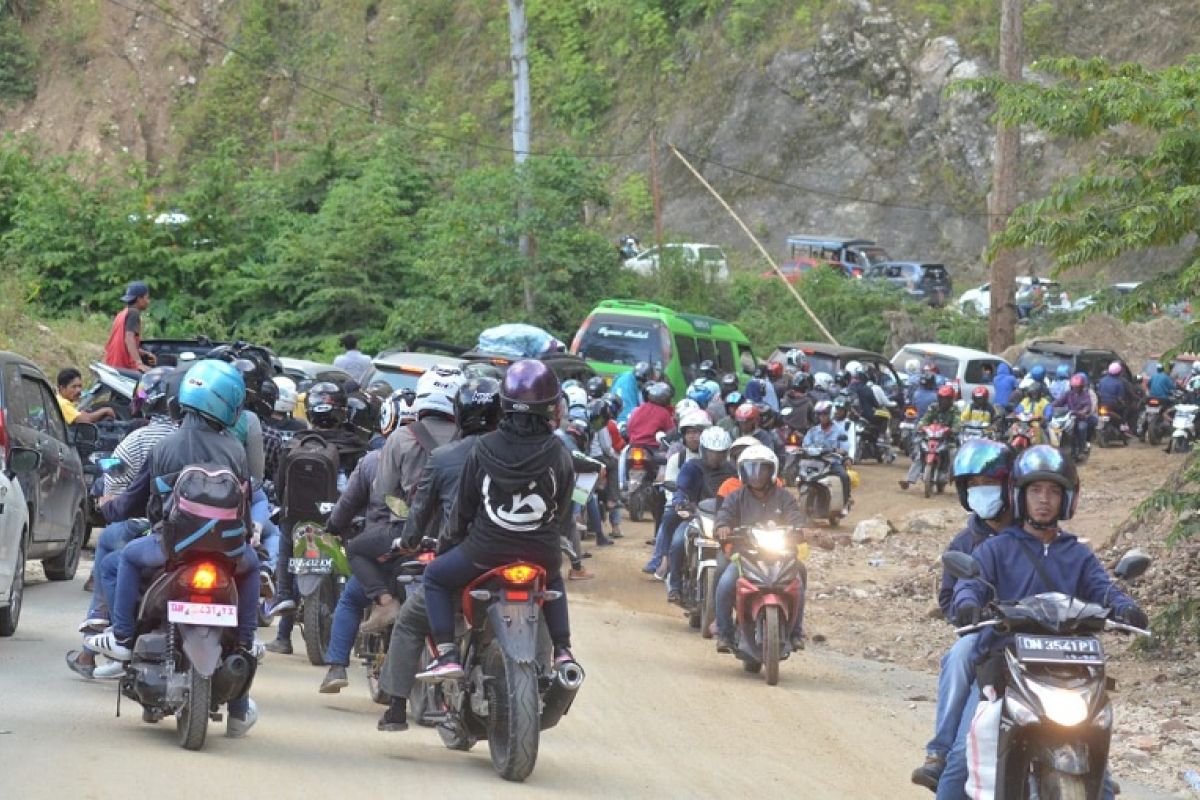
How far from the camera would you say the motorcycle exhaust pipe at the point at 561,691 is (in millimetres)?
8773

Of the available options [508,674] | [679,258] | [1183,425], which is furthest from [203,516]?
[679,258]

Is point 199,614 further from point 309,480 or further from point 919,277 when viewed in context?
point 919,277

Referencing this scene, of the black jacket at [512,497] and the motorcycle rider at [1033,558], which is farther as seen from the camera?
the black jacket at [512,497]

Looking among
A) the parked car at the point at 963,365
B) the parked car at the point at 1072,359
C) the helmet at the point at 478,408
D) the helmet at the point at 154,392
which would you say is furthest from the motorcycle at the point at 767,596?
the parked car at the point at 1072,359

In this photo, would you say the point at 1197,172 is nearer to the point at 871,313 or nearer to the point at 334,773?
the point at 334,773

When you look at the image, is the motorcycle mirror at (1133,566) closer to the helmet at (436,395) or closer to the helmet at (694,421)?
the helmet at (436,395)

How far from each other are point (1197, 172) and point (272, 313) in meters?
24.8

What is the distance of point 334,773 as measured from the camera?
28.3ft

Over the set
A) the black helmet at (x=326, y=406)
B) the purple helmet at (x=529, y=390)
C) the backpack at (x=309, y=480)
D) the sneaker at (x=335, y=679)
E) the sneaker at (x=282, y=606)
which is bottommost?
the sneaker at (x=335, y=679)

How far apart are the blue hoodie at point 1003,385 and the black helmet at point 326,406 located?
24.6 meters

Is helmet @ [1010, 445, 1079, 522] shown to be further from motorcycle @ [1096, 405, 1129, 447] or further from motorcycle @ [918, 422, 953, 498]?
motorcycle @ [1096, 405, 1129, 447]

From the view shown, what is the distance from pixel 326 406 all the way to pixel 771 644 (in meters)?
3.51

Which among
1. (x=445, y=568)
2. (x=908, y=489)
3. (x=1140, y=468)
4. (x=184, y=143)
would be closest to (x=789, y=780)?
(x=445, y=568)

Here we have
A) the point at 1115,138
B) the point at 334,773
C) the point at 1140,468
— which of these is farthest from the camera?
the point at 1115,138
